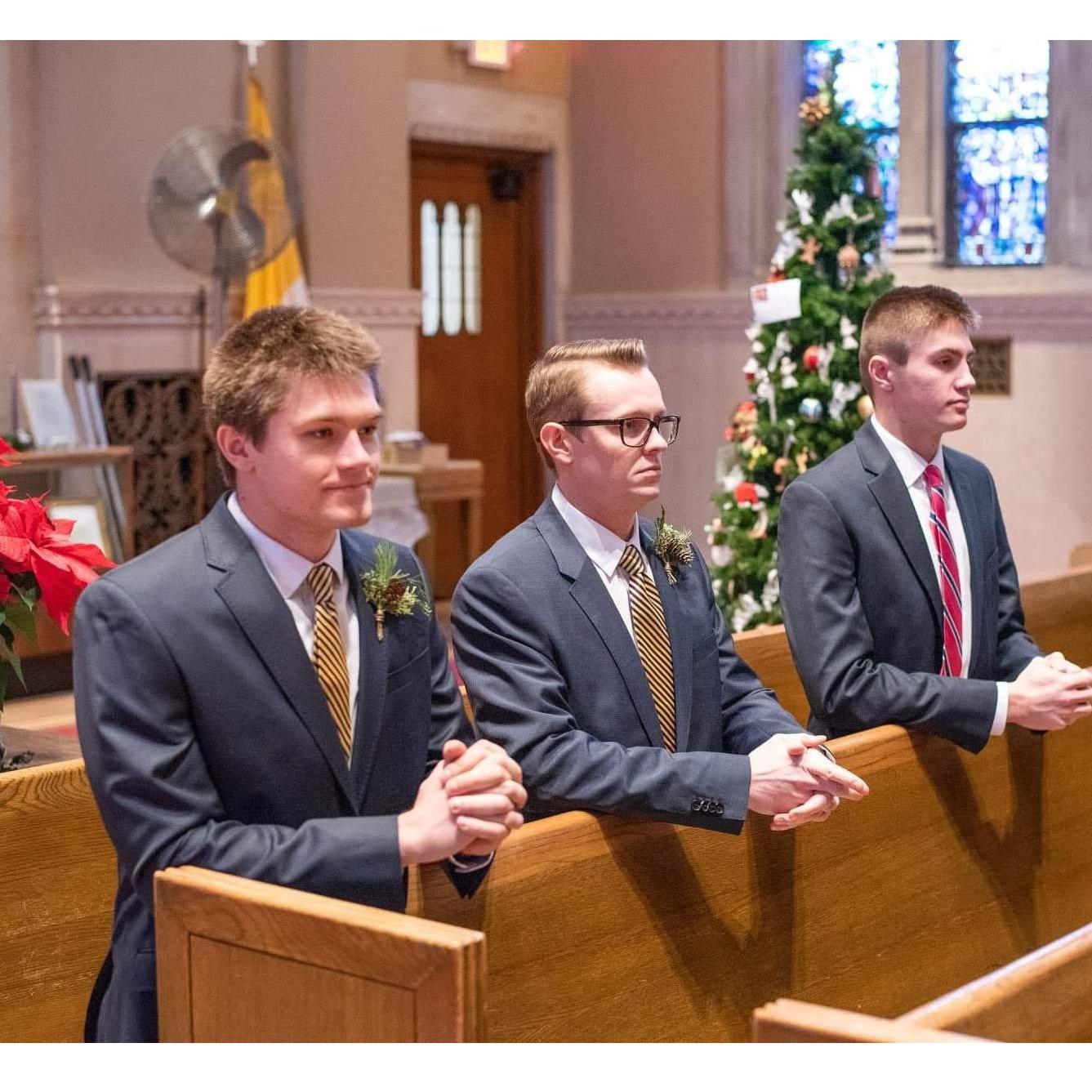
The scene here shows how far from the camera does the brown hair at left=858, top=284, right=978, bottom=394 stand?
11.5 feet

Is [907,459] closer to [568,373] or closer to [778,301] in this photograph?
[568,373]

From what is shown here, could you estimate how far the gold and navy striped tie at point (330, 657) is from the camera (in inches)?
87.0

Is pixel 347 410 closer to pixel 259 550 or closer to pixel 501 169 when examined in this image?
pixel 259 550

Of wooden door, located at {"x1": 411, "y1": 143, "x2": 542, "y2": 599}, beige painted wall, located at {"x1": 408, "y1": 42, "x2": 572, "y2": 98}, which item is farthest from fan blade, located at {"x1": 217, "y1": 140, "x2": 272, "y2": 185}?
wooden door, located at {"x1": 411, "y1": 143, "x2": 542, "y2": 599}

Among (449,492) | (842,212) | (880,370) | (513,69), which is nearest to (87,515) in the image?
(449,492)

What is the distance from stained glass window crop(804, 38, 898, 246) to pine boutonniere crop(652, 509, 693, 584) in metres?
6.74

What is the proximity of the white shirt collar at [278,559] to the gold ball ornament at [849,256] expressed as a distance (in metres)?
4.74

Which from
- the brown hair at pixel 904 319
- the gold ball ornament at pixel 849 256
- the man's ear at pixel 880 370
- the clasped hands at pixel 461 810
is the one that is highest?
the gold ball ornament at pixel 849 256

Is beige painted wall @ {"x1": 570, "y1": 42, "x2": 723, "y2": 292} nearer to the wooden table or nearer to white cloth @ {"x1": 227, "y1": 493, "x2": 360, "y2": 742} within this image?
the wooden table

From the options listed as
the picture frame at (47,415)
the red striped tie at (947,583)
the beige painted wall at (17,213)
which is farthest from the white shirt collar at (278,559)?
the beige painted wall at (17,213)

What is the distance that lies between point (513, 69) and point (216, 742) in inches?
331

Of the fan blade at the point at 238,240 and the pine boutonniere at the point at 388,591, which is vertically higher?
the fan blade at the point at 238,240

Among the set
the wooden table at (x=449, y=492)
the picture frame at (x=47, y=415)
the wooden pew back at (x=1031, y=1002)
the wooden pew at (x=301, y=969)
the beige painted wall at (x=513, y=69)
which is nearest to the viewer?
the wooden pew back at (x=1031, y=1002)

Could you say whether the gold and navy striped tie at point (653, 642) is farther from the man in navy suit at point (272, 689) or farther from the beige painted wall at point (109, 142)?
the beige painted wall at point (109, 142)
